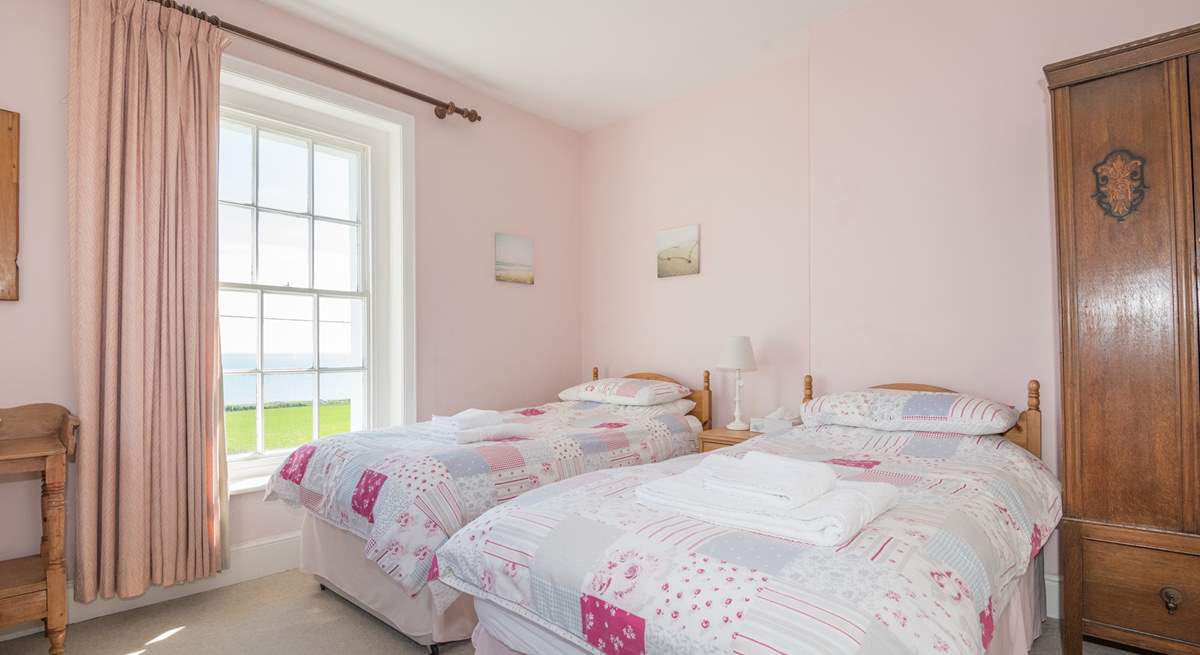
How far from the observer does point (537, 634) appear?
1.44 metres

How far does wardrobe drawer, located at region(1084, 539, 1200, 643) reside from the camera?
71.9 inches

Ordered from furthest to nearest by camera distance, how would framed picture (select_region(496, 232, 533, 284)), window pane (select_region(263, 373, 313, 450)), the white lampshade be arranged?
1. framed picture (select_region(496, 232, 533, 284))
2. the white lampshade
3. window pane (select_region(263, 373, 313, 450))

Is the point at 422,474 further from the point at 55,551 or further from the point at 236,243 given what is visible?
the point at 236,243

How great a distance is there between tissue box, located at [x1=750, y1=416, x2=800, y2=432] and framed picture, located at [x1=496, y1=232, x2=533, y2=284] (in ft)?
6.24

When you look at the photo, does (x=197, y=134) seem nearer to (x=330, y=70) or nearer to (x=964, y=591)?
(x=330, y=70)

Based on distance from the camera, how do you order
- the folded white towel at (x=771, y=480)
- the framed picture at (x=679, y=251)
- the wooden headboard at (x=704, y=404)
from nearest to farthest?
the folded white towel at (x=771, y=480)
the wooden headboard at (x=704, y=404)
the framed picture at (x=679, y=251)

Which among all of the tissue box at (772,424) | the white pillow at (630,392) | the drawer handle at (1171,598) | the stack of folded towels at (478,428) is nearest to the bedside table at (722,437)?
the tissue box at (772,424)

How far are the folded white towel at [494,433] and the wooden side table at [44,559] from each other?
1.36m

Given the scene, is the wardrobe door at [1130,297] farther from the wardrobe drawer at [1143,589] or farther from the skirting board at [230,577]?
the skirting board at [230,577]

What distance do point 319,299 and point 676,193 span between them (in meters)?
2.31

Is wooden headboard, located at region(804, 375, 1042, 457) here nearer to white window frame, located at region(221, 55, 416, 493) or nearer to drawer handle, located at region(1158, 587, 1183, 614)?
drawer handle, located at region(1158, 587, 1183, 614)

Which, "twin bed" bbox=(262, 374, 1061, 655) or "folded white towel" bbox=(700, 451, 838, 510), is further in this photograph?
"folded white towel" bbox=(700, 451, 838, 510)

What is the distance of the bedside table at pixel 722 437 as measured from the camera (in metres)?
3.17

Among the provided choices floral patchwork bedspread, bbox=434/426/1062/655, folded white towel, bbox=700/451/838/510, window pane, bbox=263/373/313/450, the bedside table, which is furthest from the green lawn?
folded white towel, bbox=700/451/838/510
